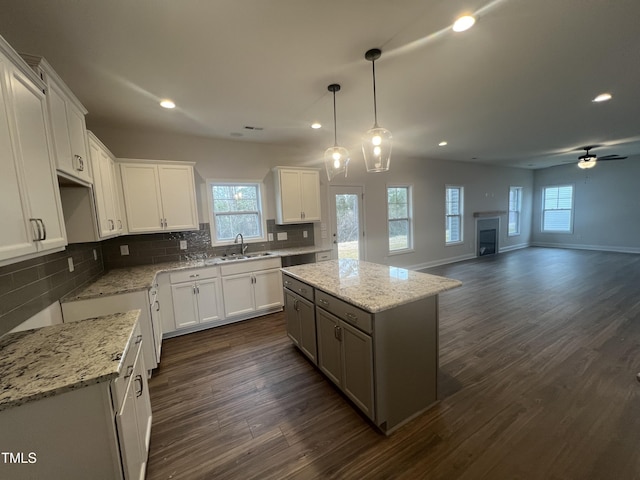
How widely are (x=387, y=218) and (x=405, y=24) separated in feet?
14.6

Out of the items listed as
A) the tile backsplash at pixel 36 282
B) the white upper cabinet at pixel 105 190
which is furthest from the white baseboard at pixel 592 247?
the tile backsplash at pixel 36 282

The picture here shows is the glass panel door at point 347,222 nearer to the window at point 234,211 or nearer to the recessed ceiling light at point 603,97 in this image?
the window at point 234,211

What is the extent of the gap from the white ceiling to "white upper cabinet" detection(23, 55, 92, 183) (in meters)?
0.31

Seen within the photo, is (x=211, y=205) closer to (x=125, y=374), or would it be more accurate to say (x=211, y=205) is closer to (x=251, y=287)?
(x=251, y=287)

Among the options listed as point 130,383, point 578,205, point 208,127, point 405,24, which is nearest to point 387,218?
point 208,127

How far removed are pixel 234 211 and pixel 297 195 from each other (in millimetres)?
1076

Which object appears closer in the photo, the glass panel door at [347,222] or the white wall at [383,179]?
the white wall at [383,179]

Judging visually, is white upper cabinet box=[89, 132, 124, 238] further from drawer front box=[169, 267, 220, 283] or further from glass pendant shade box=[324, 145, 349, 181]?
glass pendant shade box=[324, 145, 349, 181]

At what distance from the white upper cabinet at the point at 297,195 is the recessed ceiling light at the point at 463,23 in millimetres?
2870

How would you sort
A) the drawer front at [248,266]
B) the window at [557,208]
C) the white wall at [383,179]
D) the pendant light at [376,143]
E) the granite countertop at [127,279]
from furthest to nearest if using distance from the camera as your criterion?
the window at [557,208] < the white wall at [383,179] < the drawer front at [248,266] < the granite countertop at [127,279] < the pendant light at [376,143]

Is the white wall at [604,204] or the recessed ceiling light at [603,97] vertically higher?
the recessed ceiling light at [603,97]

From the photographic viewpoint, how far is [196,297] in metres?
3.39

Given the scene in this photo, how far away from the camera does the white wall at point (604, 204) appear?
23.6 ft

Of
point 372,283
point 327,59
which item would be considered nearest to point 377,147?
point 327,59
